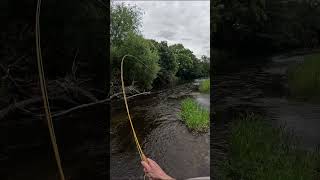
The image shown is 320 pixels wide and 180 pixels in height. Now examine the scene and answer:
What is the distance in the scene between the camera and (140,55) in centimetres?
229

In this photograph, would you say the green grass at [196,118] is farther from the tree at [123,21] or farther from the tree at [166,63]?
the tree at [123,21]

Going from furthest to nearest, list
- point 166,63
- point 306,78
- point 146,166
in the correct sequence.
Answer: point 166,63 → point 146,166 → point 306,78

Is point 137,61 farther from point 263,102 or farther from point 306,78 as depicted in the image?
point 306,78

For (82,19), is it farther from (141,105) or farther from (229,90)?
(229,90)

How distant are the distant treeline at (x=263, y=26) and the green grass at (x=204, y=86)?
18 centimetres

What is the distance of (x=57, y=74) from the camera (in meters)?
2.30

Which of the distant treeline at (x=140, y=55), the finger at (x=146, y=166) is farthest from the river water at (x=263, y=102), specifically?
the finger at (x=146, y=166)

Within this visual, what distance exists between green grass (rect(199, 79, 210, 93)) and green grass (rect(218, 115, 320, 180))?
0.85 ft

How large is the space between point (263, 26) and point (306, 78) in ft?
1.27

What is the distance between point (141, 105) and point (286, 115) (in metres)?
0.86

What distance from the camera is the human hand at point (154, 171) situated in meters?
2.16

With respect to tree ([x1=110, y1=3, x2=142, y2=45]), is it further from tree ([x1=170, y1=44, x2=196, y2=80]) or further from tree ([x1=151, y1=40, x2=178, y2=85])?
tree ([x1=170, y1=44, x2=196, y2=80])

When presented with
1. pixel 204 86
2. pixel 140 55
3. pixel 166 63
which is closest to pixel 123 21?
pixel 140 55

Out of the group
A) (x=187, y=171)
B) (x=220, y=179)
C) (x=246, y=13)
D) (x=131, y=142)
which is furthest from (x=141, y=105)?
(x=246, y=13)
